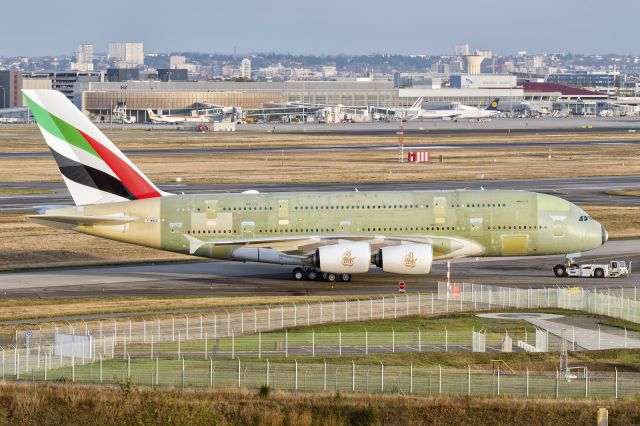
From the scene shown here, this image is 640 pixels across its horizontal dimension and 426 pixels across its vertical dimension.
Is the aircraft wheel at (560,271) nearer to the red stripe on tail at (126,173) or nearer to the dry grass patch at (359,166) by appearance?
the red stripe on tail at (126,173)

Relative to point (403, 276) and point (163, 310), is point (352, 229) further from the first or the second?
point (163, 310)

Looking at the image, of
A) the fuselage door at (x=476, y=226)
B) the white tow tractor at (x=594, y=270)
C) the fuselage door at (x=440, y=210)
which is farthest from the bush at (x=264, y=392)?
the white tow tractor at (x=594, y=270)

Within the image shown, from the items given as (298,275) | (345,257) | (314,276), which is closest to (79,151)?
(298,275)

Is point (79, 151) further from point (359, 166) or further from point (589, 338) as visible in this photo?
point (359, 166)

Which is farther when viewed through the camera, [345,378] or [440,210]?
[440,210]

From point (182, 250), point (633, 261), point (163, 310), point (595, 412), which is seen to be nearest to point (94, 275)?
point (182, 250)

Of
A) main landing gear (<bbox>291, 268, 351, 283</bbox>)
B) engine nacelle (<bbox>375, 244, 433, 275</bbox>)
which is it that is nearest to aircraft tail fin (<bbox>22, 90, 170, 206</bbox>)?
main landing gear (<bbox>291, 268, 351, 283</bbox>)
